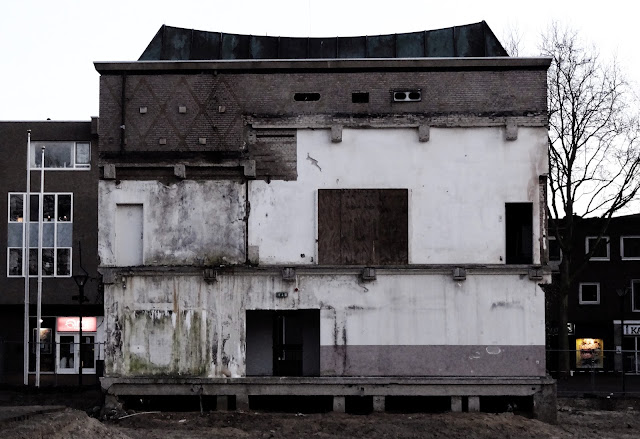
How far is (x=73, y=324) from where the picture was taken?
57625mm

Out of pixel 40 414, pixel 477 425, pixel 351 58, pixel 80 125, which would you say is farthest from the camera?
pixel 80 125

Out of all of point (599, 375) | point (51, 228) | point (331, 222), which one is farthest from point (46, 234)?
point (331, 222)

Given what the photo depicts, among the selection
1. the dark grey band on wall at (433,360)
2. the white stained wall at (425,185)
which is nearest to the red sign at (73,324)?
the white stained wall at (425,185)

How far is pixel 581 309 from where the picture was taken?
204 ft

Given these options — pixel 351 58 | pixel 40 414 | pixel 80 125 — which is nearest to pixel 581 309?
pixel 80 125

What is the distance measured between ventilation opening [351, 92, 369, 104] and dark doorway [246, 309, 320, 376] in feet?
21.1

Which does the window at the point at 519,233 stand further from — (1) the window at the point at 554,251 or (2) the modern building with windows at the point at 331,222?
(1) the window at the point at 554,251

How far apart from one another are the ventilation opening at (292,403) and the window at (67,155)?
29.4 meters

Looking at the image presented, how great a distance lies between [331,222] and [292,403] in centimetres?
536

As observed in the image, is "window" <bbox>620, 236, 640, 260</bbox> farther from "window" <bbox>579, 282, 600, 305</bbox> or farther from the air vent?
the air vent

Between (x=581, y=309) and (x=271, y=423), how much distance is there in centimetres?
3749

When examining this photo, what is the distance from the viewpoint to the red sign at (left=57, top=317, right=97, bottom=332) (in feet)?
189

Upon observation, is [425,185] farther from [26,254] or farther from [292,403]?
[26,254]

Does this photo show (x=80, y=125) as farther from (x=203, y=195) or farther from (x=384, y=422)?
(x=384, y=422)
